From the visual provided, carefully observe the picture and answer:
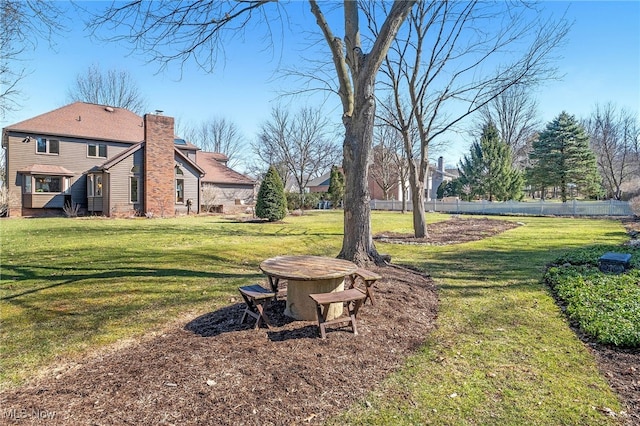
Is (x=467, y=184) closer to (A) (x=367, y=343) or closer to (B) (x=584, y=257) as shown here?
(B) (x=584, y=257)

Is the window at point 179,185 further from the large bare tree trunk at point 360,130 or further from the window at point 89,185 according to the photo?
the large bare tree trunk at point 360,130

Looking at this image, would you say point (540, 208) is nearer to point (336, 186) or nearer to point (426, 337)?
point (336, 186)

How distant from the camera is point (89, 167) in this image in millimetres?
23312

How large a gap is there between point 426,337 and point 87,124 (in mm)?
26973

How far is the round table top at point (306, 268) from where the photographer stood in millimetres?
3929

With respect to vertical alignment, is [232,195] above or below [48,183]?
below

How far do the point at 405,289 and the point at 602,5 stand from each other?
30.2ft

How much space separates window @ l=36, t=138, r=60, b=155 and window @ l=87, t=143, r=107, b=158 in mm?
1709

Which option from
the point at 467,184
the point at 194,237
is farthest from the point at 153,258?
the point at 467,184

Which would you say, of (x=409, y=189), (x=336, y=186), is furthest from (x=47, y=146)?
(x=409, y=189)

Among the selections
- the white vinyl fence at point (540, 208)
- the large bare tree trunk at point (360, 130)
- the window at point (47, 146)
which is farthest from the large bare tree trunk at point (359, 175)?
the white vinyl fence at point (540, 208)

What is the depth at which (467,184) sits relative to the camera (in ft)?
115

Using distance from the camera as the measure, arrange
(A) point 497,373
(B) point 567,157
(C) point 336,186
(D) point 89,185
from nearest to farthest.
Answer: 1. (A) point 497,373
2. (D) point 89,185
3. (B) point 567,157
4. (C) point 336,186

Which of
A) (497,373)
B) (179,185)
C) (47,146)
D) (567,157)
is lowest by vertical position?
(497,373)
